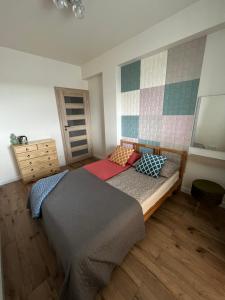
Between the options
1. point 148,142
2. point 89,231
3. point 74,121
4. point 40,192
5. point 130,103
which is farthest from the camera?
point 74,121

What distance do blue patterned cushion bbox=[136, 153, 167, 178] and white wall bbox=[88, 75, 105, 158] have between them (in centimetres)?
198

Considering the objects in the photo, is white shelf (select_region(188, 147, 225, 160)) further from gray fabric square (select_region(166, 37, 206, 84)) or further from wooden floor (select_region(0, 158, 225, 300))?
gray fabric square (select_region(166, 37, 206, 84))

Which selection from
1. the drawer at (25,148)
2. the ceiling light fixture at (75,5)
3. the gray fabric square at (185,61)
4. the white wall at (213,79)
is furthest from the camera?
the drawer at (25,148)

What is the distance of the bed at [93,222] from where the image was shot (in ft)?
3.06

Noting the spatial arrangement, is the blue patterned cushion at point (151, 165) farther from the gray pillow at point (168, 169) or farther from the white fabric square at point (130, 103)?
the white fabric square at point (130, 103)

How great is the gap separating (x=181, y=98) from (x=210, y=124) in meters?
0.59

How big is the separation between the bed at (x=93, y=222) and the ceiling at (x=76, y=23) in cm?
223

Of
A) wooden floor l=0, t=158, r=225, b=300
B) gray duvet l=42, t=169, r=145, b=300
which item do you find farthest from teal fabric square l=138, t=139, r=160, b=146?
gray duvet l=42, t=169, r=145, b=300

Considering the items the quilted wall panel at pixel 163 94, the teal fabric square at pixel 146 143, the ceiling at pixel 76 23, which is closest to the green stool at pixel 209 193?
the quilted wall panel at pixel 163 94

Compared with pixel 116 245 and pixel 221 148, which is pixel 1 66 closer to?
pixel 116 245

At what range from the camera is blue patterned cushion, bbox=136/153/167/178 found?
76.7 inches

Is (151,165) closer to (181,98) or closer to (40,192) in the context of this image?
(181,98)

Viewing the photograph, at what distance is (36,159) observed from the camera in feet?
9.18

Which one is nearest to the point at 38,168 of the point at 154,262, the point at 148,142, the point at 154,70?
the point at 148,142
